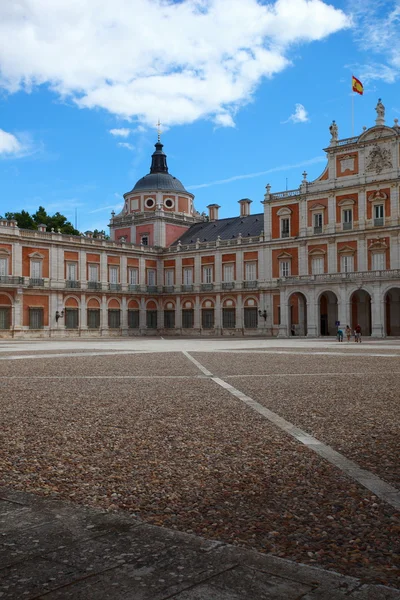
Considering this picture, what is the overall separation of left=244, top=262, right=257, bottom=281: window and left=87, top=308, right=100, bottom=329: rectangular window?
14239mm

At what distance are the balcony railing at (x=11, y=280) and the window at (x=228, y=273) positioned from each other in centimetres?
1919

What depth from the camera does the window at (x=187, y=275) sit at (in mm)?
61234

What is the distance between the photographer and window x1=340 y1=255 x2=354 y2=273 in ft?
165

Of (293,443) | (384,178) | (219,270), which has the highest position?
(384,178)

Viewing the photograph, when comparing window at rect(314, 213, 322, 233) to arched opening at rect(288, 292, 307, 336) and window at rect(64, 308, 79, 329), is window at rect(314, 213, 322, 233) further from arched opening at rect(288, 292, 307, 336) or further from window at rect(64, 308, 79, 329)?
window at rect(64, 308, 79, 329)

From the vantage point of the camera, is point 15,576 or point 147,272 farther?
point 147,272

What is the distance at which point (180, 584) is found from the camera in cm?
305

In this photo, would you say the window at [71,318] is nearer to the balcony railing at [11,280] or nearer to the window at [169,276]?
the balcony railing at [11,280]

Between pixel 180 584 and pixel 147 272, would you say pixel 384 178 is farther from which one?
pixel 180 584

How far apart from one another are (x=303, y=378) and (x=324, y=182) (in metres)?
40.7

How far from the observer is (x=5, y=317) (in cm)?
4903

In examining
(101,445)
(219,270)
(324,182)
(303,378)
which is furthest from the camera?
(219,270)

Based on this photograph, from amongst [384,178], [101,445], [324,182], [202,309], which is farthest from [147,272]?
[101,445]

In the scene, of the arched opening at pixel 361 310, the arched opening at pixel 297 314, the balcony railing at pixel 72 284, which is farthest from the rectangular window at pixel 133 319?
the arched opening at pixel 361 310
